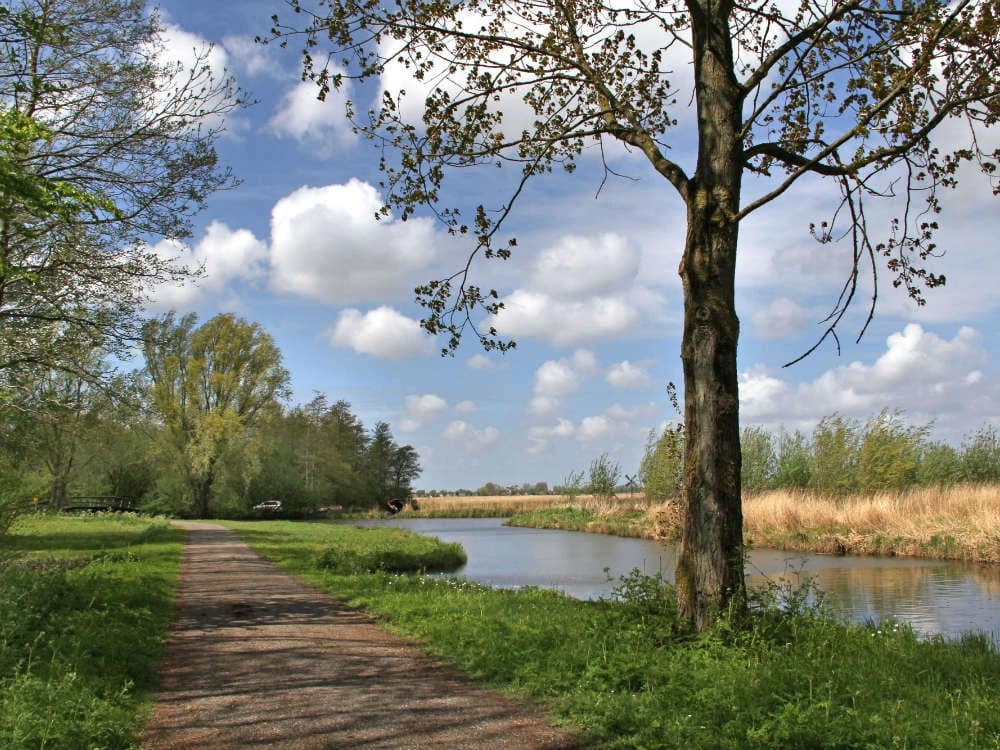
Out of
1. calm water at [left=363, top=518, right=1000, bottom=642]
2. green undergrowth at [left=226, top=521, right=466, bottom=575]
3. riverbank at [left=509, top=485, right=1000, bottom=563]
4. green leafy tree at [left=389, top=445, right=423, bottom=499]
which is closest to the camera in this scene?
calm water at [left=363, top=518, right=1000, bottom=642]

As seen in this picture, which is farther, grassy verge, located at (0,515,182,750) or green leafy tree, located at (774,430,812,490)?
green leafy tree, located at (774,430,812,490)

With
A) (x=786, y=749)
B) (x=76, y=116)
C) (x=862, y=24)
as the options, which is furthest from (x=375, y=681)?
(x=76, y=116)

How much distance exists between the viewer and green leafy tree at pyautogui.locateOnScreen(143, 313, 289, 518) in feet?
137

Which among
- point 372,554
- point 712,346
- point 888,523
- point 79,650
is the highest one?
point 712,346

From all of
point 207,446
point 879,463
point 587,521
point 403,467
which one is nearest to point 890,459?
point 879,463

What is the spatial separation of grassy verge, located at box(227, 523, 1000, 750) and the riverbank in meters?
11.9

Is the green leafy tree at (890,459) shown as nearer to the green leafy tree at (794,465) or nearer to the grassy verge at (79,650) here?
the green leafy tree at (794,465)

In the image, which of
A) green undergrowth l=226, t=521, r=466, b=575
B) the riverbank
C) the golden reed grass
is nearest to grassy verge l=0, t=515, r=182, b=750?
green undergrowth l=226, t=521, r=466, b=575

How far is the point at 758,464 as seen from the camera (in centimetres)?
3419

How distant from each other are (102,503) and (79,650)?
42.6 meters

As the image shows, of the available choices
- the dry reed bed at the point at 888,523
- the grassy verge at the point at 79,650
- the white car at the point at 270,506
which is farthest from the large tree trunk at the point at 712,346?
the white car at the point at 270,506

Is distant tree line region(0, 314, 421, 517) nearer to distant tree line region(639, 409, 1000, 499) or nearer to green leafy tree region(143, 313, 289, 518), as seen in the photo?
green leafy tree region(143, 313, 289, 518)

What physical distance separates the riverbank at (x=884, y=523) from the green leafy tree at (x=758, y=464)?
7.58 ft

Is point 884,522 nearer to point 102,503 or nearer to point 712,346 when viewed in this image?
point 712,346
